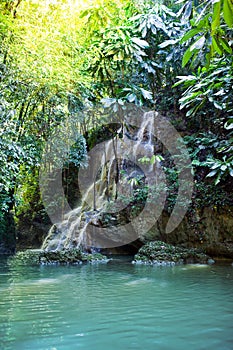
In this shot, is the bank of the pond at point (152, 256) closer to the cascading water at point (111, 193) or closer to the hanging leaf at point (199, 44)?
the cascading water at point (111, 193)

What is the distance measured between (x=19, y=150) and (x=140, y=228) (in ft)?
15.1

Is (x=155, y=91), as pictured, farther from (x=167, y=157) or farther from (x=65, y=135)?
(x=65, y=135)

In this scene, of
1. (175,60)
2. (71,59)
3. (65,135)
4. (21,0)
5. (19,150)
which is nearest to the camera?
(19,150)

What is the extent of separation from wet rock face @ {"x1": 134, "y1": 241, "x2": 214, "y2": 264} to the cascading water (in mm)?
1840

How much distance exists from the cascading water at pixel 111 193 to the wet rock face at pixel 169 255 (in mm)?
1840

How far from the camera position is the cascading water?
1049 cm

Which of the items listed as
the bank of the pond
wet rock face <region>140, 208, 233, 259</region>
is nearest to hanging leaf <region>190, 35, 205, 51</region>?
the bank of the pond

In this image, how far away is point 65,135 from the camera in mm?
10656

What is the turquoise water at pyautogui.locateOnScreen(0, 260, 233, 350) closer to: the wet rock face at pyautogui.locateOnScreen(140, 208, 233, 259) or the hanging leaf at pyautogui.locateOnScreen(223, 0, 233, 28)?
the hanging leaf at pyautogui.locateOnScreen(223, 0, 233, 28)

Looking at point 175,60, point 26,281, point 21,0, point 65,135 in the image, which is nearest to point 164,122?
point 175,60

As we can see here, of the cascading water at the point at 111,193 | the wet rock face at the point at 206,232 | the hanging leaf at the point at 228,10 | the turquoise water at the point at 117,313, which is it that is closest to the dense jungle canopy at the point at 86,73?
the wet rock face at the point at 206,232

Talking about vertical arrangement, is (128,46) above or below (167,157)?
above

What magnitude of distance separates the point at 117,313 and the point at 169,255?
17.7 feet

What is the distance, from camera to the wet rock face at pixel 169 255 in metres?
8.37
